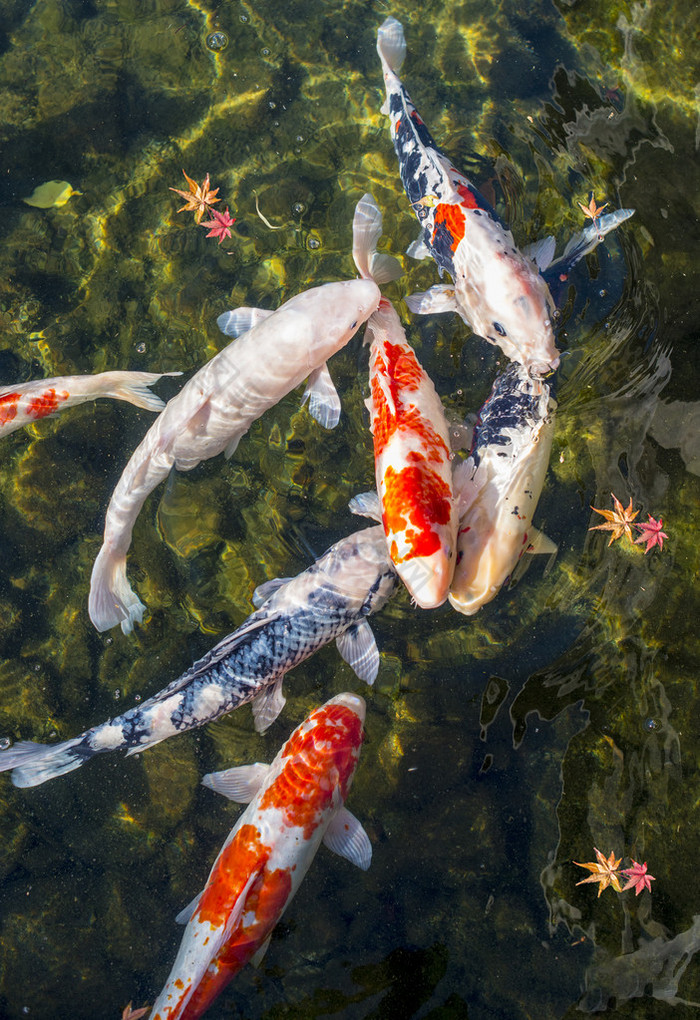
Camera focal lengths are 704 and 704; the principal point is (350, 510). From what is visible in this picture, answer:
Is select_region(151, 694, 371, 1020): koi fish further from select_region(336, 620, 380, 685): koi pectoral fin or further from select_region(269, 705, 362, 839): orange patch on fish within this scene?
select_region(336, 620, 380, 685): koi pectoral fin

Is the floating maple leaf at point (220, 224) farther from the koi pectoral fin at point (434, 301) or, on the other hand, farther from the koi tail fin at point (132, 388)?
the koi pectoral fin at point (434, 301)

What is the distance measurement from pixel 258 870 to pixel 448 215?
366cm

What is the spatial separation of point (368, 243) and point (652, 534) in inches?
93.8

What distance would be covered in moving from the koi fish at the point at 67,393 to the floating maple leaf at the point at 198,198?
4.86 ft

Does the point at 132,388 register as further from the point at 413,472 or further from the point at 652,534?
the point at 652,534

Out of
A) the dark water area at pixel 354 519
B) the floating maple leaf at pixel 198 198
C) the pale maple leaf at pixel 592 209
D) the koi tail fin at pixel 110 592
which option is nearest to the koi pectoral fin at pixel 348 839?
the dark water area at pixel 354 519

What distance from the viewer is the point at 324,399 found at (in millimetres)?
4180

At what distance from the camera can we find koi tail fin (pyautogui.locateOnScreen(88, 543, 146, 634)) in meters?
4.36

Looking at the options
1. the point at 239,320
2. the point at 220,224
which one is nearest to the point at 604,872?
the point at 239,320

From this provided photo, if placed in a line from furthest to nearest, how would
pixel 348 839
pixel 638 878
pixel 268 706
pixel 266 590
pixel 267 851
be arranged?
pixel 266 590, pixel 268 706, pixel 348 839, pixel 638 878, pixel 267 851

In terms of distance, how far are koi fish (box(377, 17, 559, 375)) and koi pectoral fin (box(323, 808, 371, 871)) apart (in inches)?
106

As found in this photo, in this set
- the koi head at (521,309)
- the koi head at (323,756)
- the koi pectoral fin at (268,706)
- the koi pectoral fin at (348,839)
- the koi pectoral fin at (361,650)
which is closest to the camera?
the koi head at (521,309)

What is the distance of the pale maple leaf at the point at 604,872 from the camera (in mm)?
3811

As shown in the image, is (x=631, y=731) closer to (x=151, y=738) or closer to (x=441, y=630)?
(x=441, y=630)
